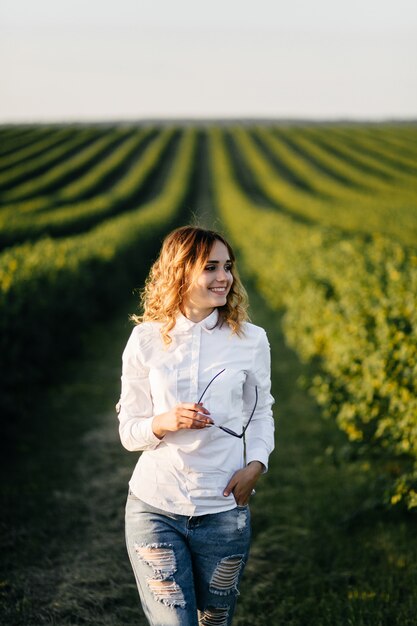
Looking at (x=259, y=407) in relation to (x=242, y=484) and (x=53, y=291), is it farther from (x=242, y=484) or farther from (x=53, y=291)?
(x=53, y=291)

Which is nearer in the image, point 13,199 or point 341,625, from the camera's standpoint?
point 341,625

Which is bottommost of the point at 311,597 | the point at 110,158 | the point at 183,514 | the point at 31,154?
the point at 311,597

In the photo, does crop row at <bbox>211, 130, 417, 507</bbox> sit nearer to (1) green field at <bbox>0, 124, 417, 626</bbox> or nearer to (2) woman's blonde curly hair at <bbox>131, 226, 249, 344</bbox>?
(1) green field at <bbox>0, 124, 417, 626</bbox>

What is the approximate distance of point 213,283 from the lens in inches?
102

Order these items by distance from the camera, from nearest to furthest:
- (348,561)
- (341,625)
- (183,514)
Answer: (183,514), (341,625), (348,561)

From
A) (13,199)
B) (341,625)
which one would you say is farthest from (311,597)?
(13,199)

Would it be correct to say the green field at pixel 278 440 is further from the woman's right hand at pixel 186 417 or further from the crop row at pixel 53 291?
the woman's right hand at pixel 186 417

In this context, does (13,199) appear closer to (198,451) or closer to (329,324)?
(329,324)

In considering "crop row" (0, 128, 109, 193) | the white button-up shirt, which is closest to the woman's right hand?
the white button-up shirt

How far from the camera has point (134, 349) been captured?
2.57 meters

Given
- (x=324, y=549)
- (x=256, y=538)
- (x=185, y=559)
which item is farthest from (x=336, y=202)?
(x=185, y=559)

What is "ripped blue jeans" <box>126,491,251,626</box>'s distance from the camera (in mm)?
2381

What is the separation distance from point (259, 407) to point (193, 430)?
0.30 meters

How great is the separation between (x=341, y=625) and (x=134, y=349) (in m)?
2.19
